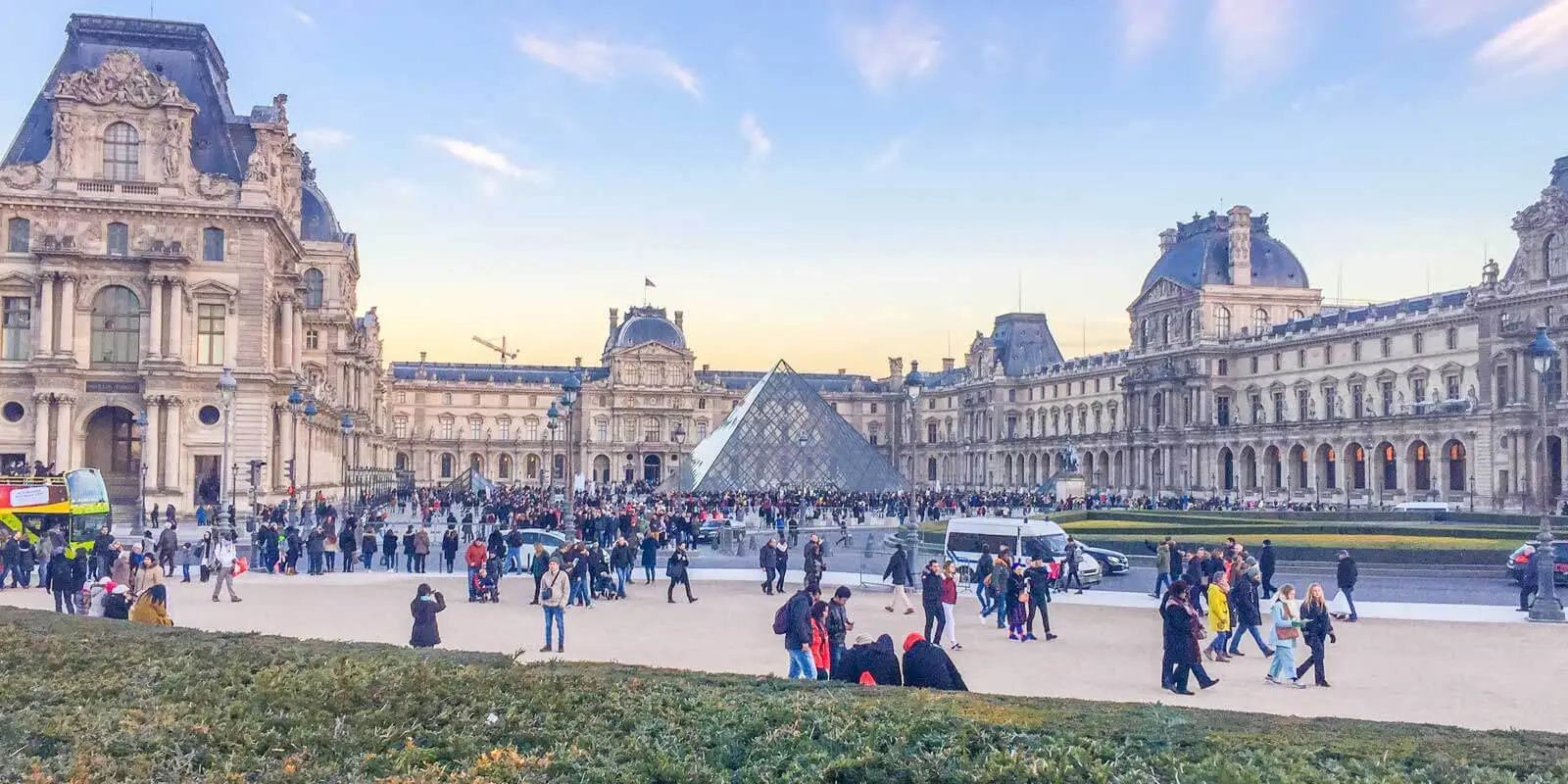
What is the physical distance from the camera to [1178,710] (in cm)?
714

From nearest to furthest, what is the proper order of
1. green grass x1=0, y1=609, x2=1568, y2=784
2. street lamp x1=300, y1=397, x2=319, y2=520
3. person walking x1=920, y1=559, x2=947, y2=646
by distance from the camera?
green grass x1=0, y1=609, x2=1568, y2=784
person walking x1=920, y1=559, x2=947, y2=646
street lamp x1=300, y1=397, x2=319, y2=520

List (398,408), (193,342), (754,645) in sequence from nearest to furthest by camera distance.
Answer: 1. (754,645)
2. (193,342)
3. (398,408)

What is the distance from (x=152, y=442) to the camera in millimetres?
33844

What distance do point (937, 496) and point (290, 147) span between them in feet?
86.0

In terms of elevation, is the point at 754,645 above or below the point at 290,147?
below

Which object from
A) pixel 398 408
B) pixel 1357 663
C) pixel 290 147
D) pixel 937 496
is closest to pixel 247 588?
pixel 1357 663

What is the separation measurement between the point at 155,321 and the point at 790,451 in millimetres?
25342

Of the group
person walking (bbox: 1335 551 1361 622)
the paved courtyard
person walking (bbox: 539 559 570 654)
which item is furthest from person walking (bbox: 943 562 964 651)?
person walking (bbox: 1335 551 1361 622)

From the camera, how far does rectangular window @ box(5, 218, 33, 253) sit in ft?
110

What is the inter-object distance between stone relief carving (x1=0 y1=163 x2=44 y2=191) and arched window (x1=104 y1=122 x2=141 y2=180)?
1.62 m

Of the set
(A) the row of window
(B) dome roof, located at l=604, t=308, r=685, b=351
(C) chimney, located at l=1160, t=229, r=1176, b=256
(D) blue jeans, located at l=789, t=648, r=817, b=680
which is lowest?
(D) blue jeans, located at l=789, t=648, r=817, b=680

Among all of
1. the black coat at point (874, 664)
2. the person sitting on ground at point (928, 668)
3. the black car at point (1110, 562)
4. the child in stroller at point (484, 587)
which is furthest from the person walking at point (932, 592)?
the black car at point (1110, 562)

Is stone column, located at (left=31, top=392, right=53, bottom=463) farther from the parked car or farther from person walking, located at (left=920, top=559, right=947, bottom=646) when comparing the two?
the parked car

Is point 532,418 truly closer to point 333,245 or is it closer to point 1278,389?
point 333,245
